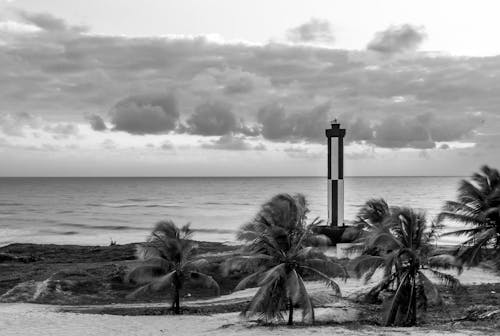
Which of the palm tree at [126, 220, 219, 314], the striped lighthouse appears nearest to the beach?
the palm tree at [126, 220, 219, 314]

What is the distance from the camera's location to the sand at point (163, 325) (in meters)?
17.9

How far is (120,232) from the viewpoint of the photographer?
72.2 metres

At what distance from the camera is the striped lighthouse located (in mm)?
36062

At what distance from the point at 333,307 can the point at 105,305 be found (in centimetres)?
1170

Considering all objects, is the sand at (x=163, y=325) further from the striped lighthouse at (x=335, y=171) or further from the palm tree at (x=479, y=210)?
the striped lighthouse at (x=335, y=171)

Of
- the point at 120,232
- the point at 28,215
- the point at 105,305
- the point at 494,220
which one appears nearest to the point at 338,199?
the point at 494,220

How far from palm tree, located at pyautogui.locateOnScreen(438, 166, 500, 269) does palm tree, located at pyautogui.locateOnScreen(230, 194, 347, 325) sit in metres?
9.76

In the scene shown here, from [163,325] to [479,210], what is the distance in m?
16.6

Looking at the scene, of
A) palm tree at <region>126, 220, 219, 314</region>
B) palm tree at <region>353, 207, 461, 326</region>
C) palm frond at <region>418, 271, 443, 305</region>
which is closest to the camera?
palm frond at <region>418, 271, 443, 305</region>

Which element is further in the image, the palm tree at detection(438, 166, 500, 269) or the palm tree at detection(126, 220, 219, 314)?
the palm tree at detection(438, 166, 500, 269)

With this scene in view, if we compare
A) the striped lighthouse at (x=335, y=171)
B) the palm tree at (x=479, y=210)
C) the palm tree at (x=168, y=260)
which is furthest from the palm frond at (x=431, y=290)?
the striped lighthouse at (x=335, y=171)

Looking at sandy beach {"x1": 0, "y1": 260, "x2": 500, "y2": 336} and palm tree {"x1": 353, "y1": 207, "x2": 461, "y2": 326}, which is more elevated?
palm tree {"x1": 353, "y1": 207, "x2": 461, "y2": 326}

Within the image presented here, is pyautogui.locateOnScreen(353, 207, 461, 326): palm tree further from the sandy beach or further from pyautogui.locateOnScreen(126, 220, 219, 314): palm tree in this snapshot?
pyautogui.locateOnScreen(126, 220, 219, 314): palm tree

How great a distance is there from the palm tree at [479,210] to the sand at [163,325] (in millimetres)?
6390
